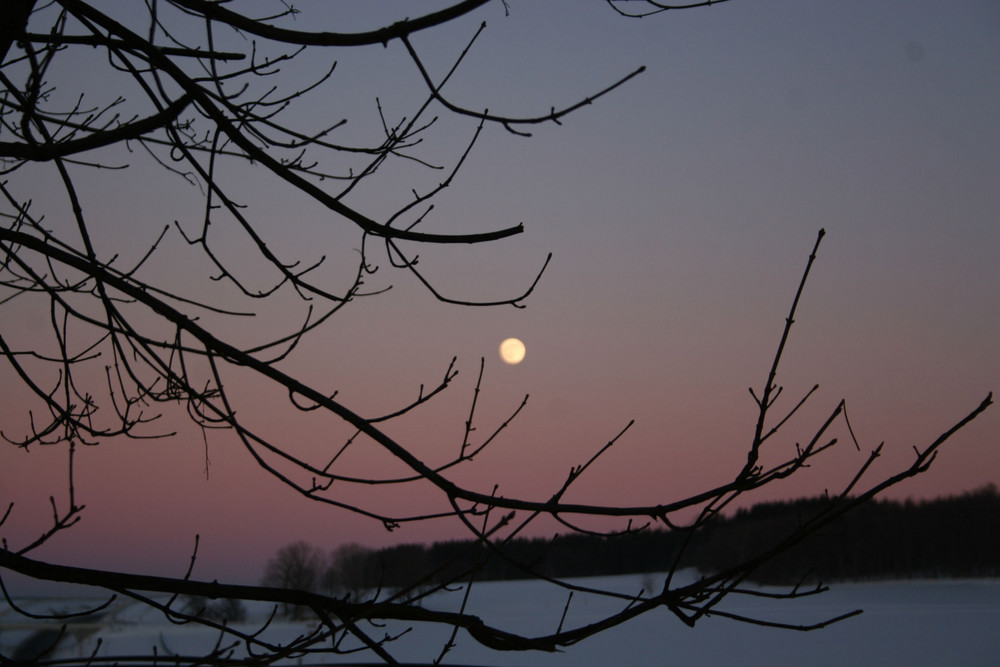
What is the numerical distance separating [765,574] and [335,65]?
54628mm

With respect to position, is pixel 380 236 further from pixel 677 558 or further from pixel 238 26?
pixel 677 558

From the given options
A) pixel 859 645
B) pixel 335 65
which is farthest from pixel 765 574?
pixel 335 65

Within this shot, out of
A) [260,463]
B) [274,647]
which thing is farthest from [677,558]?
[274,647]

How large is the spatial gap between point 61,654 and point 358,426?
2622cm

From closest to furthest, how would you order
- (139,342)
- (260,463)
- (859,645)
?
(260,463), (139,342), (859,645)

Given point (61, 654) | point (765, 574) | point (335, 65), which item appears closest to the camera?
point (335, 65)

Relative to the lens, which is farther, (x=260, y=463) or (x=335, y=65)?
(x=335, y=65)

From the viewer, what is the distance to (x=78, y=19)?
71.1 inches

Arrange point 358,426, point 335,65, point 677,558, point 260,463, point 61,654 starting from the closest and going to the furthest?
point 677,558
point 260,463
point 358,426
point 335,65
point 61,654

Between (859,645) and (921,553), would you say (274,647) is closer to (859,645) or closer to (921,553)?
(859,645)

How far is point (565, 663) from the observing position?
24.0m

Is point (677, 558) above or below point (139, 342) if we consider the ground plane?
below

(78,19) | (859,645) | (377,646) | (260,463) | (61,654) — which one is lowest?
(859,645)

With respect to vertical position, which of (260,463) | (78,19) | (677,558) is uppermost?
(78,19)
